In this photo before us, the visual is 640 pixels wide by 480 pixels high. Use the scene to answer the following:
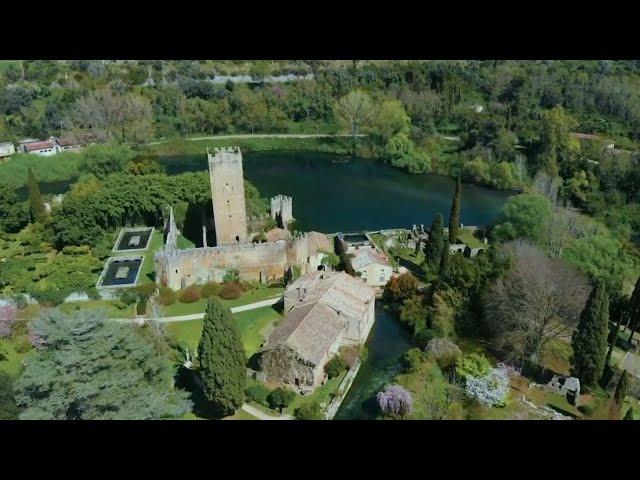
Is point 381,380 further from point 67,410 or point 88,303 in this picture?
point 88,303

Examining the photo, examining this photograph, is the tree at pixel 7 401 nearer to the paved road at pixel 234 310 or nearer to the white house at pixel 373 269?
the paved road at pixel 234 310

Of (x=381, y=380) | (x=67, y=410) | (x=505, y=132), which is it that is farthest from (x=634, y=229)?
(x=67, y=410)

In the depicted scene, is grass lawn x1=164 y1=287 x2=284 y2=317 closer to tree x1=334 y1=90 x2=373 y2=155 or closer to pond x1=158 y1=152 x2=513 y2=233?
pond x1=158 y1=152 x2=513 y2=233

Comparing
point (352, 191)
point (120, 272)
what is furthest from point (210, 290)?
point (352, 191)

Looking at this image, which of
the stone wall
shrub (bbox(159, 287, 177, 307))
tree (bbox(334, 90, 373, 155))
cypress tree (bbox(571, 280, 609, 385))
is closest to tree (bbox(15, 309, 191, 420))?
shrub (bbox(159, 287, 177, 307))

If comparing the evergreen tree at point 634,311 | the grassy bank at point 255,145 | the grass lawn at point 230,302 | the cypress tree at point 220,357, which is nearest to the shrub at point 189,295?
the grass lawn at point 230,302

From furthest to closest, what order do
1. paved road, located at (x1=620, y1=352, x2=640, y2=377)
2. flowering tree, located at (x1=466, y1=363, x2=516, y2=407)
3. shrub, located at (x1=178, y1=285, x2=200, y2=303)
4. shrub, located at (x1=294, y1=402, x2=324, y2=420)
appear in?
shrub, located at (x1=178, y1=285, x2=200, y2=303)
paved road, located at (x1=620, y1=352, x2=640, y2=377)
flowering tree, located at (x1=466, y1=363, x2=516, y2=407)
shrub, located at (x1=294, y1=402, x2=324, y2=420)
